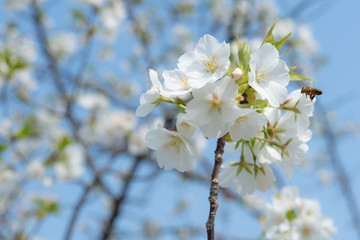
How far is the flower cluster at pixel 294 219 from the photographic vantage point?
162cm

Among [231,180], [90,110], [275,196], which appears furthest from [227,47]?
[90,110]

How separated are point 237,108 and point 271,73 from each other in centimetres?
18

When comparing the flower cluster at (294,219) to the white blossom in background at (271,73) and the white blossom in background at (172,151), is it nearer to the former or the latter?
the white blossom in background at (172,151)

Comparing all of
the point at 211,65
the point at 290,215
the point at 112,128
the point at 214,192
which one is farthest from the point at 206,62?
the point at 112,128

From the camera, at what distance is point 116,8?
457cm

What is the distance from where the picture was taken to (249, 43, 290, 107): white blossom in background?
935 mm

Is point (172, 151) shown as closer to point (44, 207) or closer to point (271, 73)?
point (271, 73)

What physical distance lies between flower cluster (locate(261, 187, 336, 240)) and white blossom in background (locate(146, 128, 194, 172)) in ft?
2.44

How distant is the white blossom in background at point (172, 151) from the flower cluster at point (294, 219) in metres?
0.74

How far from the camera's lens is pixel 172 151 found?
3.51 ft

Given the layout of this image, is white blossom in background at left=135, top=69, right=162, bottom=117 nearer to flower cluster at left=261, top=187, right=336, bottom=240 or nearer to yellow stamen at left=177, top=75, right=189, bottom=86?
yellow stamen at left=177, top=75, right=189, bottom=86

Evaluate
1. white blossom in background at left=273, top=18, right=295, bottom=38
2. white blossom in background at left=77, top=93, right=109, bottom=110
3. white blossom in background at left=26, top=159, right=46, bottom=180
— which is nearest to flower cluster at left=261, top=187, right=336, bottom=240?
white blossom in background at left=26, top=159, right=46, bottom=180

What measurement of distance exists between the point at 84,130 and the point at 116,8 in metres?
2.02

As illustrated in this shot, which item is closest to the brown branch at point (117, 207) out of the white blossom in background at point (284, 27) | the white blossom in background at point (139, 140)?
the white blossom in background at point (139, 140)
